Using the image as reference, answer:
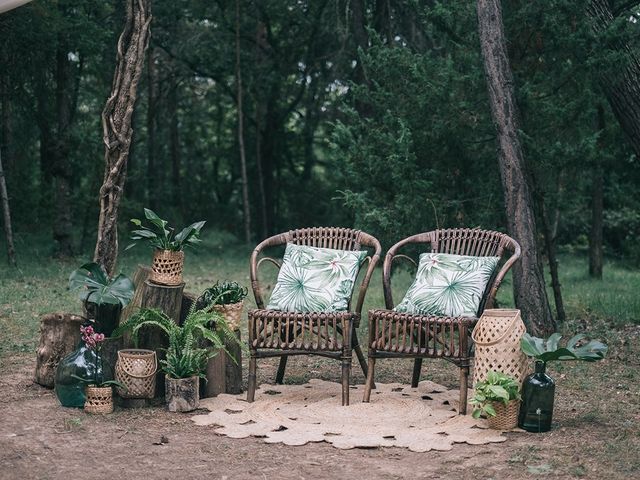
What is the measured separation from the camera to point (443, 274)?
5.16 m

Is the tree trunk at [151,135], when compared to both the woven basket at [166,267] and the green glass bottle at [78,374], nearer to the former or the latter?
the woven basket at [166,267]

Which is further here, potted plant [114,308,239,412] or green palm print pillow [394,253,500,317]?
green palm print pillow [394,253,500,317]

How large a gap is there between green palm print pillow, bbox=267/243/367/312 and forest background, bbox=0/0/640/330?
2.32 m

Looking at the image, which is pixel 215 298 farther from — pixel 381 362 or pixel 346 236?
pixel 381 362

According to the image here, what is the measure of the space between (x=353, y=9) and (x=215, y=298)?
25.4 feet

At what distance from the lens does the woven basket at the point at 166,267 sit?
5.04 m

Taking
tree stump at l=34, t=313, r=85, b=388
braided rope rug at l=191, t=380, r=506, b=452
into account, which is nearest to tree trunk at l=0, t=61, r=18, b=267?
tree stump at l=34, t=313, r=85, b=388

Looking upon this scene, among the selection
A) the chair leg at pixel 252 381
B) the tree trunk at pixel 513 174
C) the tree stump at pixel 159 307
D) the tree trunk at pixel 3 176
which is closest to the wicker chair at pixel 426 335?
the chair leg at pixel 252 381

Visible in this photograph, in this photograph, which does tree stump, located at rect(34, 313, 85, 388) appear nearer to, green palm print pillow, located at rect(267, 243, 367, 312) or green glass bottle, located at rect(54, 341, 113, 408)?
green glass bottle, located at rect(54, 341, 113, 408)

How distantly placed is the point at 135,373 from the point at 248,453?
3.42ft

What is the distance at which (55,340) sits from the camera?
17.0 feet

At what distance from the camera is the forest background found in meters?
7.55

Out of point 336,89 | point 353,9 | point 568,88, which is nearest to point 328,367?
point 568,88

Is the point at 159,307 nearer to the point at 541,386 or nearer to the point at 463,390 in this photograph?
the point at 463,390
